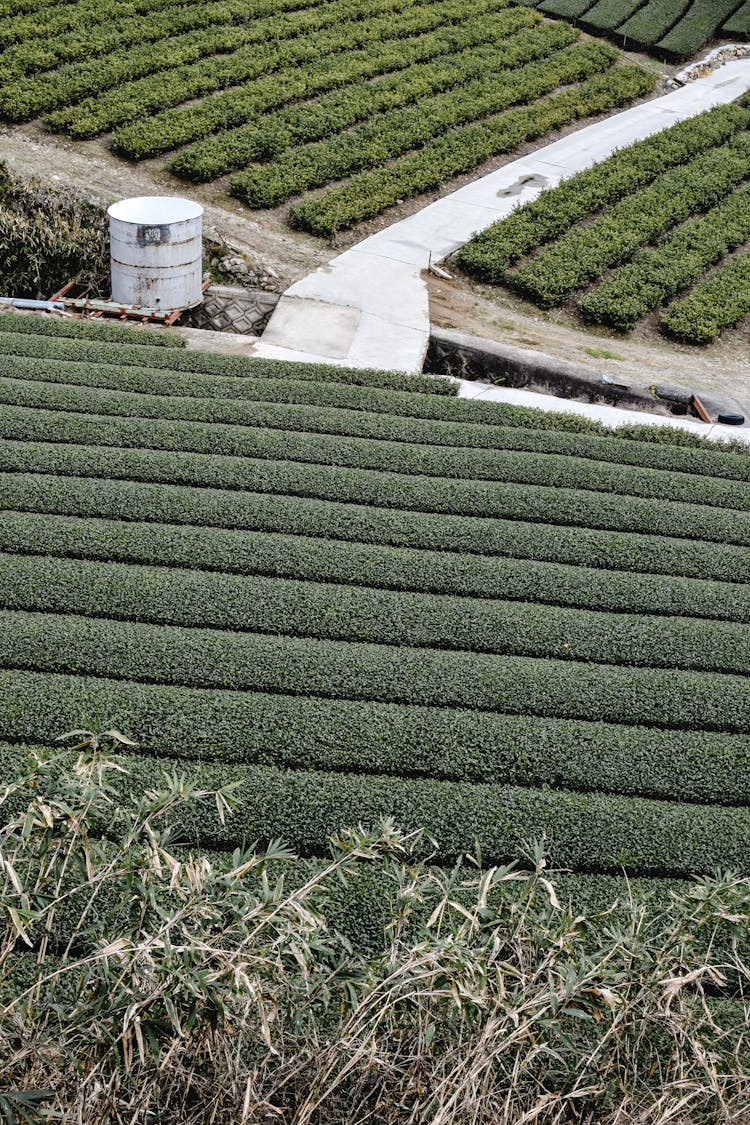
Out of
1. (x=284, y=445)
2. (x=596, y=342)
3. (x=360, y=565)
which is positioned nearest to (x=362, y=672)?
(x=360, y=565)

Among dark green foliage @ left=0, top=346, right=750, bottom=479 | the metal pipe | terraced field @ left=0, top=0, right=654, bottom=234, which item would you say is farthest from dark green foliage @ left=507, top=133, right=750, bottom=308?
the metal pipe

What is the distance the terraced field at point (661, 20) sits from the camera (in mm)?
21062

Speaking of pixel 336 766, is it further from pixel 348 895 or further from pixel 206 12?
pixel 206 12

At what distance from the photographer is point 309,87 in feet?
54.7

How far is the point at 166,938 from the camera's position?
295 centimetres

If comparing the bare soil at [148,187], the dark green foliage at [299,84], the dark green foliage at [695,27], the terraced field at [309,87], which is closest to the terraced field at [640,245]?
the terraced field at [309,87]

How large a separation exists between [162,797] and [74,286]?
10.3 m

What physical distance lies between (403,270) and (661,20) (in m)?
12.9

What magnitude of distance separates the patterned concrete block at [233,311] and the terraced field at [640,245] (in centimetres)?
280

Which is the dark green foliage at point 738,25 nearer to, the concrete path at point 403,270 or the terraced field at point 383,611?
the concrete path at point 403,270

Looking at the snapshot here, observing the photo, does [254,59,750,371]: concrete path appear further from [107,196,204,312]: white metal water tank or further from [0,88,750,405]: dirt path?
[107,196,204,312]: white metal water tank

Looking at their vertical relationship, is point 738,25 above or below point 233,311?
above

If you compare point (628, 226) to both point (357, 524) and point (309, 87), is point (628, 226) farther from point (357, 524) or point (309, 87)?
point (357, 524)

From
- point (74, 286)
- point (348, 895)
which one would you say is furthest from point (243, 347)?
point (348, 895)
